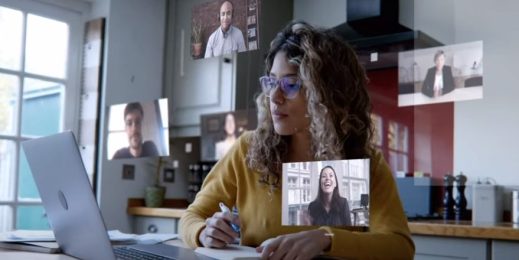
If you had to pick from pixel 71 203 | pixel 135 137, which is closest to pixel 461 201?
pixel 135 137

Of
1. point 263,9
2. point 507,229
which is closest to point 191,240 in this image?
point 263,9

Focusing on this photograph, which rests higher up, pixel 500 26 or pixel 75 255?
pixel 500 26

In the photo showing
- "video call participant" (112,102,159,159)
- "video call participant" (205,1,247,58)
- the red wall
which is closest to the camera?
"video call participant" (205,1,247,58)

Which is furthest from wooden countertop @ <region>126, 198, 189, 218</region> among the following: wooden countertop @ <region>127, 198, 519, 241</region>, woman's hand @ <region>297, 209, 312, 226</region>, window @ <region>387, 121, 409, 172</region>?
woman's hand @ <region>297, 209, 312, 226</region>

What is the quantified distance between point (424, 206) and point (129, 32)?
5.86 ft

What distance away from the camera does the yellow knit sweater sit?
2.95ft

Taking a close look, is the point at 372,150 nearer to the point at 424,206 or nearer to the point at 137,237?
the point at 137,237

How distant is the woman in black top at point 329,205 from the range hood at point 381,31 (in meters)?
0.95

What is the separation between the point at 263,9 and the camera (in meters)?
1.27

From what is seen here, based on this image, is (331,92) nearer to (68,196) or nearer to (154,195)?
(68,196)

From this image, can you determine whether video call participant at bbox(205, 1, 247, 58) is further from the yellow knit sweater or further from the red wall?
the red wall

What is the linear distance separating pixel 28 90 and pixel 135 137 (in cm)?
108

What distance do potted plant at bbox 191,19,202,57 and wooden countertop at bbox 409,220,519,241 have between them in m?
1.11

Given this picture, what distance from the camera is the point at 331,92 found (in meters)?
0.98
